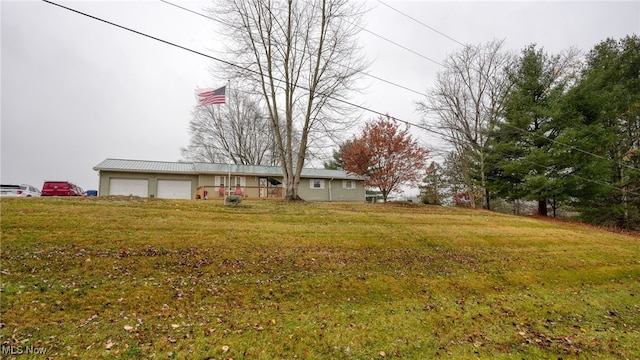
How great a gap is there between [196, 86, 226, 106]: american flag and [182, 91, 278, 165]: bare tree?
18.1 meters

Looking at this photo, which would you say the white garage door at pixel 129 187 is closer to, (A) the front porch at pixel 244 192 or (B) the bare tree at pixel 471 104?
(A) the front porch at pixel 244 192

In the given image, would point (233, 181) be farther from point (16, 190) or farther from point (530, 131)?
point (530, 131)

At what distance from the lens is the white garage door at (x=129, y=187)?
2036cm

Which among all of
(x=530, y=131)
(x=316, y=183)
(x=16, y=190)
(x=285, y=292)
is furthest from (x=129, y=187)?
(x=530, y=131)

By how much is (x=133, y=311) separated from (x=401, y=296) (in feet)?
15.8

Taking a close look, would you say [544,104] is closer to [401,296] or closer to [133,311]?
[401,296]

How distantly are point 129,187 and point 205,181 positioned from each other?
17.7 ft

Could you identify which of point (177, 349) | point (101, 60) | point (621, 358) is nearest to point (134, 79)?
point (101, 60)

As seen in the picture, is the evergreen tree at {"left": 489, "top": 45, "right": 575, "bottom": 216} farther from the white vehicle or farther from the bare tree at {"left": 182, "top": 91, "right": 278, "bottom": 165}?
the white vehicle

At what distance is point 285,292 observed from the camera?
17.3 feet

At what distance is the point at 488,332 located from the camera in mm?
4637

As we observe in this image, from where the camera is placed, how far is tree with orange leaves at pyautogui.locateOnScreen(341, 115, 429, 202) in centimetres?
1819

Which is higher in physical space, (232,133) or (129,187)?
(232,133)

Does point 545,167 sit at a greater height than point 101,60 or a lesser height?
lesser
